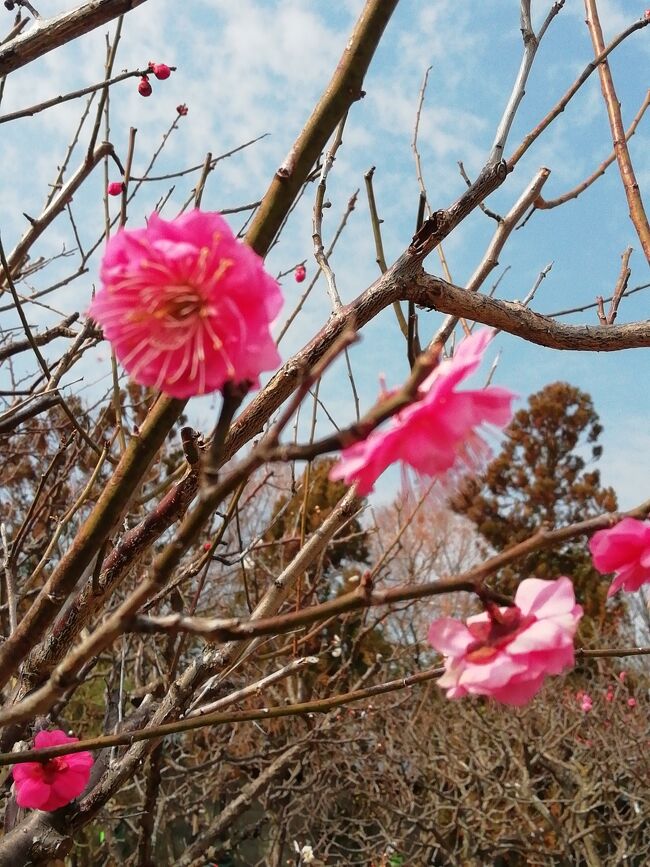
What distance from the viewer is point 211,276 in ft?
1.94

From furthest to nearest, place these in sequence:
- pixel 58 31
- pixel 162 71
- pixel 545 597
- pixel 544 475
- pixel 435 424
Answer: pixel 544 475 < pixel 162 71 < pixel 58 31 < pixel 545 597 < pixel 435 424

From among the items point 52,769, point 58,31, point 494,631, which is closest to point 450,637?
point 494,631

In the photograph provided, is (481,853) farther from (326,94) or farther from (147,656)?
(326,94)

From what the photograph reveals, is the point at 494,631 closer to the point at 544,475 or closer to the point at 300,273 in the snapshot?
the point at 300,273

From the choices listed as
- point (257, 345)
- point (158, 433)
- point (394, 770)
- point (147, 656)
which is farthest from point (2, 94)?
point (394, 770)

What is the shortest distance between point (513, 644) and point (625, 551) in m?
0.18

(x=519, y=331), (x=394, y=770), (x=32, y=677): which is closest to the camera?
(x=32, y=677)

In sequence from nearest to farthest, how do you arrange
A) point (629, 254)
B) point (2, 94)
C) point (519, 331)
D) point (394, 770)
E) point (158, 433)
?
point (158, 433) < point (519, 331) < point (629, 254) < point (2, 94) < point (394, 770)

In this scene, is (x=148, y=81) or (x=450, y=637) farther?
(x=148, y=81)

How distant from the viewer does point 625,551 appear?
0.74 meters

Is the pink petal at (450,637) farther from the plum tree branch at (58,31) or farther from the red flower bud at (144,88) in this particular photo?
the red flower bud at (144,88)

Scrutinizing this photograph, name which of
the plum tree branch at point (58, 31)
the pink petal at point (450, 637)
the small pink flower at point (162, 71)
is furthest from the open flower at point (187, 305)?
the small pink flower at point (162, 71)

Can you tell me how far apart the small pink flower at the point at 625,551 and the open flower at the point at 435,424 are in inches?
7.9

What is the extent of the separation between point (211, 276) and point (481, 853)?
6723 millimetres
